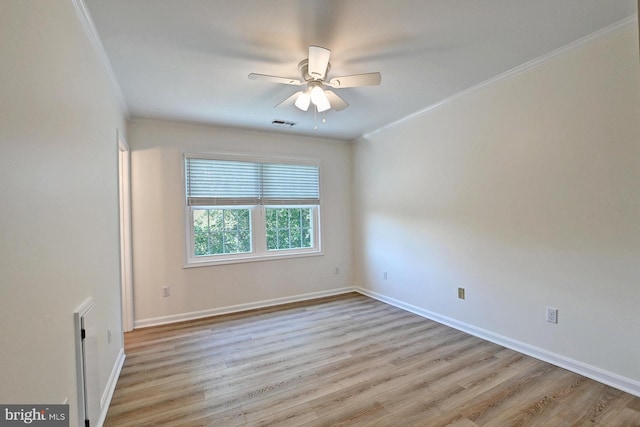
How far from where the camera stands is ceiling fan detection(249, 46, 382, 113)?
6.71ft

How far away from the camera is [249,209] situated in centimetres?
422

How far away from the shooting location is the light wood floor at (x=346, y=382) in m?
1.89

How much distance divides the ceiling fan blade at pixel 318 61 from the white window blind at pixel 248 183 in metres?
2.22

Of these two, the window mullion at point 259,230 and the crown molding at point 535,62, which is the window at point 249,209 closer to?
the window mullion at point 259,230

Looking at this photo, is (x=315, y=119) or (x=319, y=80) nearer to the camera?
(x=319, y=80)

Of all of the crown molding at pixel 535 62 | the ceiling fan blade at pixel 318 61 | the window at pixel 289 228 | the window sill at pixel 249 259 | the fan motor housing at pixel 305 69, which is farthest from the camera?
the window at pixel 289 228

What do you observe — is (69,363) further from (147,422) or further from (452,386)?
(452,386)

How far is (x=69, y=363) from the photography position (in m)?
1.40

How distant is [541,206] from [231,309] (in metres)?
3.75

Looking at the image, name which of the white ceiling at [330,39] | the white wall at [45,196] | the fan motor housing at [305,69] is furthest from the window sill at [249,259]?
the fan motor housing at [305,69]

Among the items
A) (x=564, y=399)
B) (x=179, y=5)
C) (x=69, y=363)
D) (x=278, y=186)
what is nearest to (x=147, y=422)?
(x=69, y=363)

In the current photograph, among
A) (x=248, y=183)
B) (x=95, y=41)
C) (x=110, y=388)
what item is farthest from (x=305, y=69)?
(x=110, y=388)

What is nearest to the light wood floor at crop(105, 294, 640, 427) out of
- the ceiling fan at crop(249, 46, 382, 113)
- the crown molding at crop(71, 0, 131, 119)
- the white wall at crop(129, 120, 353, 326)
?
the white wall at crop(129, 120, 353, 326)
